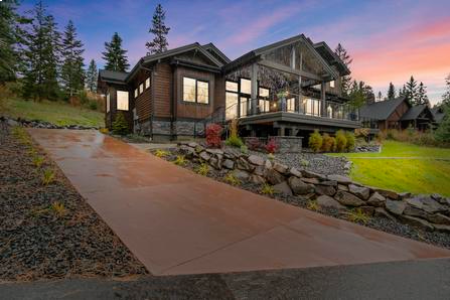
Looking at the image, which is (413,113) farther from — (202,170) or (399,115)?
(202,170)

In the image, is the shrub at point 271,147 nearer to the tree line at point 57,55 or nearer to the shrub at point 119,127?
the shrub at point 119,127

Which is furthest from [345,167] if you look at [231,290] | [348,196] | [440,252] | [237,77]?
[237,77]

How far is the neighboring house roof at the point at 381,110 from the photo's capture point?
3533 cm

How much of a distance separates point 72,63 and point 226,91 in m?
39.0

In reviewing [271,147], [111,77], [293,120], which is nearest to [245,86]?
[293,120]

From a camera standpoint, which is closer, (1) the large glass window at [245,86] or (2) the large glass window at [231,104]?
(2) the large glass window at [231,104]

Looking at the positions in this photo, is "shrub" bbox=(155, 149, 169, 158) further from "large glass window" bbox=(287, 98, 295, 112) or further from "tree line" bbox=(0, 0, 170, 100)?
"tree line" bbox=(0, 0, 170, 100)

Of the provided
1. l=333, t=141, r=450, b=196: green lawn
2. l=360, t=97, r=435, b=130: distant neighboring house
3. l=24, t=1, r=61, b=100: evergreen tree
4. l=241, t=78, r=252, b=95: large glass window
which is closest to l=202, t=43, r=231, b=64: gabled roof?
l=241, t=78, r=252, b=95: large glass window

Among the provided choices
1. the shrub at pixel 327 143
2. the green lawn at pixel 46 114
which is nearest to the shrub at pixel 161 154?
the shrub at pixel 327 143

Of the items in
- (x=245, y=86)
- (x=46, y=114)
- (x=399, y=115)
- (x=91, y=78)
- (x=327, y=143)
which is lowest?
(x=327, y=143)

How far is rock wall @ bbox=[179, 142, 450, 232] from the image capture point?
5129mm

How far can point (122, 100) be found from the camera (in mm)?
18734

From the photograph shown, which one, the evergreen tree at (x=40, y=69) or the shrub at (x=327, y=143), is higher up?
the evergreen tree at (x=40, y=69)

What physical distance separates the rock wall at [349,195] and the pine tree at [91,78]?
2484 inches
